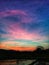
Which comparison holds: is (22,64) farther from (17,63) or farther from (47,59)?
(47,59)

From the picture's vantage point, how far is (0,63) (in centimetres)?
3173

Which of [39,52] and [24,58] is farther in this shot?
[24,58]

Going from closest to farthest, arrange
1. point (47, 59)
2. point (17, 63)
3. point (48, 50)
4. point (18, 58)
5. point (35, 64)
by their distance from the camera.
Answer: point (35, 64) < point (47, 59) < point (48, 50) < point (17, 63) < point (18, 58)

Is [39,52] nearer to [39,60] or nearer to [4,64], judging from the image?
[4,64]

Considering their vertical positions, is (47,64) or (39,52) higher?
(39,52)

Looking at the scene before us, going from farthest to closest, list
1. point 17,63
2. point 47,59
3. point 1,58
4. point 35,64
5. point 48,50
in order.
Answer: point 1,58, point 17,63, point 48,50, point 47,59, point 35,64

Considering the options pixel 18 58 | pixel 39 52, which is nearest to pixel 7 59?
pixel 18 58

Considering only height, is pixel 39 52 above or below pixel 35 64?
above

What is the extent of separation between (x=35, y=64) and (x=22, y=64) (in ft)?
35.4

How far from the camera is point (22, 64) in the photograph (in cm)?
3138

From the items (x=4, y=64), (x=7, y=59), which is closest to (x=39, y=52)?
(x=4, y=64)

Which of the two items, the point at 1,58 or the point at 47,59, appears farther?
the point at 1,58

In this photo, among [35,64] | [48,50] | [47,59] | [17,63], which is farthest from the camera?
[17,63]

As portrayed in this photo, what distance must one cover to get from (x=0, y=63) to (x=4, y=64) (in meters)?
0.70
